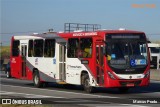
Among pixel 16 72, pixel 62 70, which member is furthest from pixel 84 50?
pixel 16 72

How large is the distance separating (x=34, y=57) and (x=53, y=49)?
2.44 m

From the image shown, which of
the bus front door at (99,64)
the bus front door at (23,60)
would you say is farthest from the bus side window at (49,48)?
the bus front door at (99,64)

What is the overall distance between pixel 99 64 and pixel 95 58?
0.43 metres

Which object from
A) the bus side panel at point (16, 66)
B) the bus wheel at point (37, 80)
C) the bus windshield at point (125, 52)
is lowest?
the bus wheel at point (37, 80)

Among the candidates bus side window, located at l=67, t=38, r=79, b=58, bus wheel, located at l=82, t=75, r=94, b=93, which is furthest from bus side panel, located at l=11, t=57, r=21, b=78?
bus wheel, located at l=82, t=75, r=94, b=93

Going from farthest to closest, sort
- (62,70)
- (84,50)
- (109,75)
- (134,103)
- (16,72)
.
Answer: (16,72) → (62,70) → (84,50) → (109,75) → (134,103)

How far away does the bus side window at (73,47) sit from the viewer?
80.6ft

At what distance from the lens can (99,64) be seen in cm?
2270

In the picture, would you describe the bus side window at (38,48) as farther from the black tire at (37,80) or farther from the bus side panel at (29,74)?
the bus side panel at (29,74)

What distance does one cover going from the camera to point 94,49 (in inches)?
906

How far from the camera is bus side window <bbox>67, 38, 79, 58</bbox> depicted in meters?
24.6

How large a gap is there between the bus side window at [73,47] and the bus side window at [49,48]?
1829mm

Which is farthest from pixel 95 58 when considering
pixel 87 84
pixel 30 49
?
pixel 30 49

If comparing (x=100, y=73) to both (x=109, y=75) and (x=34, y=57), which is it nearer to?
(x=109, y=75)
